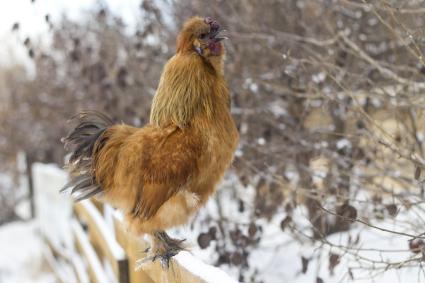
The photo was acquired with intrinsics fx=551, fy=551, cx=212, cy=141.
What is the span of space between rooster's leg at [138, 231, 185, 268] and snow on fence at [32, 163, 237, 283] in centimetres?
4

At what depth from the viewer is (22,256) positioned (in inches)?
411

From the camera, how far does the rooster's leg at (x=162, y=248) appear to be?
3150mm

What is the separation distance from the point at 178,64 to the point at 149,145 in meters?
0.49

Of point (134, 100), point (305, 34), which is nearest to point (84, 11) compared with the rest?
point (134, 100)

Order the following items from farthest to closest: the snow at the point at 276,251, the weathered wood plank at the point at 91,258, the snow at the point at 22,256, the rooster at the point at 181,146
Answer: the snow at the point at 22,256, the weathered wood plank at the point at 91,258, the snow at the point at 276,251, the rooster at the point at 181,146

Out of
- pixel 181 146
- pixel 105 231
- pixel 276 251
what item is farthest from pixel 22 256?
pixel 181 146

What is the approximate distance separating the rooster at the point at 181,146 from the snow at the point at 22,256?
6.13 m

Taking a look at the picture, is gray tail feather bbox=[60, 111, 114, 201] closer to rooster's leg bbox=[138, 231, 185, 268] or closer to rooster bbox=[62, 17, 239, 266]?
rooster bbox=[62, 17, 239, 266]

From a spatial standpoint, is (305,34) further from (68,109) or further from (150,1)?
(68,109)

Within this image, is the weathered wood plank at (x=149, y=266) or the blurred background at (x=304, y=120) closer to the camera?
the weathered wood plank at (x=149, y=266)

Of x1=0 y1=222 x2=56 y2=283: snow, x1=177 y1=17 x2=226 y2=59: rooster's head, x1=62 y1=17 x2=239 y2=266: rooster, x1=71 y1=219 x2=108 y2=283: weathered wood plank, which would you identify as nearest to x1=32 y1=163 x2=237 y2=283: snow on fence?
x1=71 y1=219 x2=108 y2=283: weathered wood plank

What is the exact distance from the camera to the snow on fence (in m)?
2.77

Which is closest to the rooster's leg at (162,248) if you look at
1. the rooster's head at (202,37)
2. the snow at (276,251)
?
the snow at (276,251)

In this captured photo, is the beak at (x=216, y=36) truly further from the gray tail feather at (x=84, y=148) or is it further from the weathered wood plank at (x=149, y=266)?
the weathered wood plank at (x=149, y=266)
